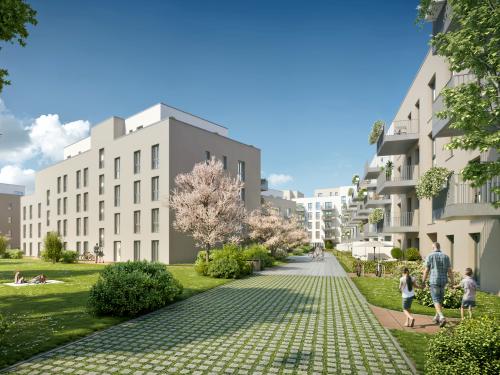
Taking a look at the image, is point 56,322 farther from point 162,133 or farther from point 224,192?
point 162,133

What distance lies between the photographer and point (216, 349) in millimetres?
7191

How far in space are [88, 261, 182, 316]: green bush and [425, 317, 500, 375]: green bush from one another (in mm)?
7835

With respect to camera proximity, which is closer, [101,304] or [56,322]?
[56,322]

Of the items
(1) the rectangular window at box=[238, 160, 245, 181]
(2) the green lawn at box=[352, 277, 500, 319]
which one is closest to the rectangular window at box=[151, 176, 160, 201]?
(1) the rectangular window at box=[238, 160, 245, 181]

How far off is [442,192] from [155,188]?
84.1ft

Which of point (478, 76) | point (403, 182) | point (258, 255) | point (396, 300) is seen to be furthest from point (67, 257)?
point (478, 76)

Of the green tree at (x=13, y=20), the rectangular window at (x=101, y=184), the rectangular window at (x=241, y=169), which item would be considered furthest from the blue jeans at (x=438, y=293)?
the rectangular window at (x=101, y=184)

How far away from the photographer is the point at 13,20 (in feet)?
24.3

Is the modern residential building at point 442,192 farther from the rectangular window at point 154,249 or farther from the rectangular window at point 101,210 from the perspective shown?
the rectangular window at point 101,210

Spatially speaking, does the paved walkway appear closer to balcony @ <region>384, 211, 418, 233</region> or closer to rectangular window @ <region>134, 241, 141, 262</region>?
balcony @ <region>384, 211, 418, 233</region>

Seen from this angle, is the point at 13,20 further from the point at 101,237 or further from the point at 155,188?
the point at 101,237

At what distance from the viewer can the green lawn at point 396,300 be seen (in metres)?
10.5

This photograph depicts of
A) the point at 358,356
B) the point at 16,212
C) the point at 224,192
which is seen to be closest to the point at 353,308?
the point at 358,356

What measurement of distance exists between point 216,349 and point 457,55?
8.07 metres
